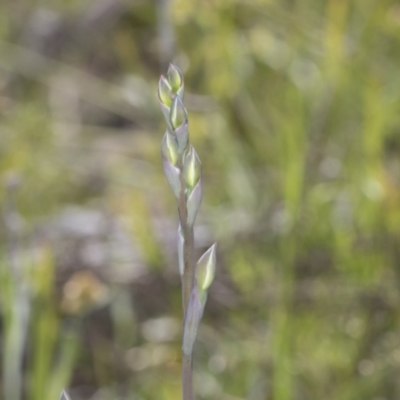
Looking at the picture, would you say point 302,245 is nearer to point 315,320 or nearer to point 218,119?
point 315,320

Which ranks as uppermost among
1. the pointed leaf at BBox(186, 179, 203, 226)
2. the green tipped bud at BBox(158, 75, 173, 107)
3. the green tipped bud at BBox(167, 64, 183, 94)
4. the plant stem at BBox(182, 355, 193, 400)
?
the green tipped bud at BBox(167, 64, 183, 94)

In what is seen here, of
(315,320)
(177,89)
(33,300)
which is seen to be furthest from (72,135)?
(177,89)

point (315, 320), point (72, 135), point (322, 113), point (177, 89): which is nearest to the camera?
point (177, 89)

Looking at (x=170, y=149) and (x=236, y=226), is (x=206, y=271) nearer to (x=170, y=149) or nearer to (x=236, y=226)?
(x=170, y=149)

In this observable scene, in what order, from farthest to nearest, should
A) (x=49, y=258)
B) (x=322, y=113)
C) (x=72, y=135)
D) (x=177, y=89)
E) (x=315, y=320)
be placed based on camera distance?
(x=72, y=135) → (x=322, y=113) → (x=315, y=320) → (x=49, y=258) → (x=177, y=89)

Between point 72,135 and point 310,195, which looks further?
point 72,135

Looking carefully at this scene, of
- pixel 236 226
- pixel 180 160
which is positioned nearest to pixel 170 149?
pixel 180 160

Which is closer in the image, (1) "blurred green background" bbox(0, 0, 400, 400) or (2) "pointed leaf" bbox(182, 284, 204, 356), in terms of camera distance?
(2) "pointed leaf" bbox(182, 284, 204, 356)

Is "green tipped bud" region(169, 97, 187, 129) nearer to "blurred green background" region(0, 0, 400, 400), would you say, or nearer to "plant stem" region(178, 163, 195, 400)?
"plant stem" region(178, 163, 195, 400)

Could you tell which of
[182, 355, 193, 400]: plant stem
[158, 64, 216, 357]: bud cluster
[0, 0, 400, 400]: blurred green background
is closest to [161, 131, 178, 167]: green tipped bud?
[158, 64, 216, 357]: bud cluster
